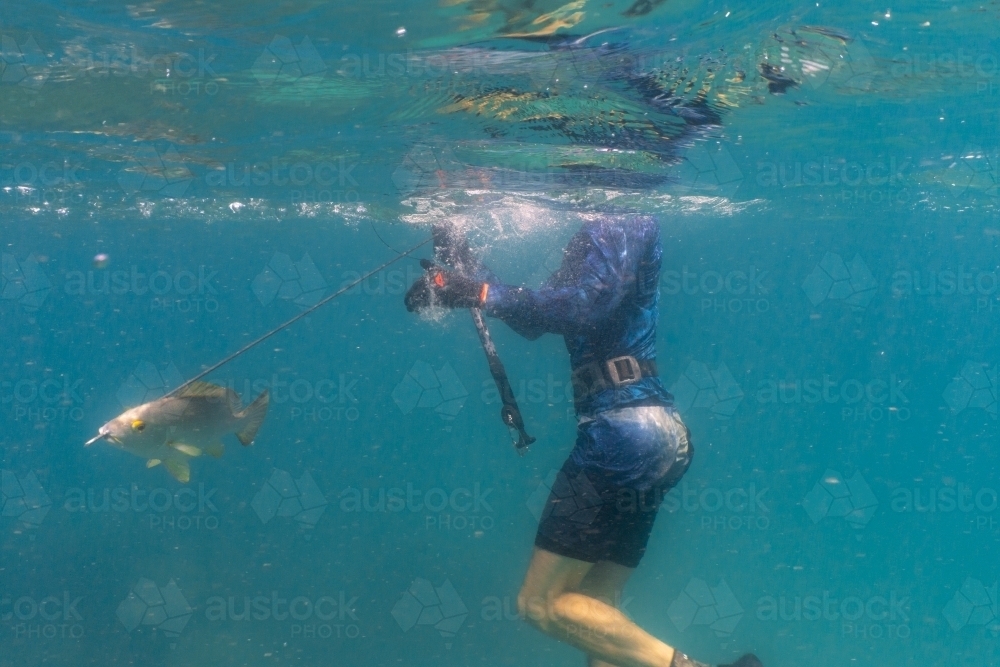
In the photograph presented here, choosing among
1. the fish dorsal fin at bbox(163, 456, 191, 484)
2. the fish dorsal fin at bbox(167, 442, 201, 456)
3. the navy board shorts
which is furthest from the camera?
the fish dorsal fin at bbox(163, 456, 191, 484)

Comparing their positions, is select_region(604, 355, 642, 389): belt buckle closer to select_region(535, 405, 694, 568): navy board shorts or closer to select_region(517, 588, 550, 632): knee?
select_region(535, 405, 694, 568): navy board shorts

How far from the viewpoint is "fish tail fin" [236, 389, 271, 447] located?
5383mm

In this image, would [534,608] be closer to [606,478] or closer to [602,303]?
[606,478]

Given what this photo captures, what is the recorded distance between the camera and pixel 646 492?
508 centimetres

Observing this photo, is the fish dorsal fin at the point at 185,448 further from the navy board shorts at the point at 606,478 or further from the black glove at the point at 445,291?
the navy board shorts at the point at 606,478

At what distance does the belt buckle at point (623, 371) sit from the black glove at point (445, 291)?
1.10 meters

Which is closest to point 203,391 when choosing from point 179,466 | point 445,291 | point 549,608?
point 179,466

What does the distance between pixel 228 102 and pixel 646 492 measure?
7.65m

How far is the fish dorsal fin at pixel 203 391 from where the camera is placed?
16.4 ft

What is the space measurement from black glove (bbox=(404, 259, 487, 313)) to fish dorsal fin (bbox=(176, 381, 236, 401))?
1593 millimetres

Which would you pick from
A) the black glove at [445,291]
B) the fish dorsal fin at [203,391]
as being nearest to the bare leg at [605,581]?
the black glove at [445,291]

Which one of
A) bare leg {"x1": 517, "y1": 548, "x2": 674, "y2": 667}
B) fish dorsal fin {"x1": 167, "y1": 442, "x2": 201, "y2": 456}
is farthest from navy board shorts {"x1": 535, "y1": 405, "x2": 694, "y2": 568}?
fish dorsal fin {"x1": 167, "y1": 442, "x2": 201, "y2": 456}

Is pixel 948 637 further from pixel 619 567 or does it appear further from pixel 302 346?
pixel 302 346

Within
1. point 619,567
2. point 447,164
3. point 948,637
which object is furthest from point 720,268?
point 619,567
